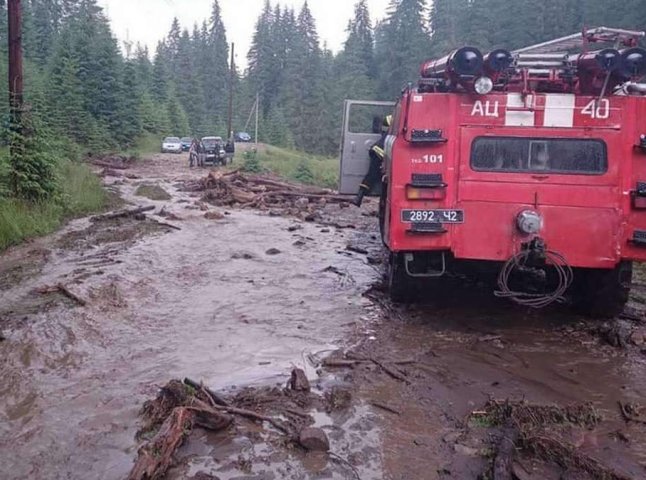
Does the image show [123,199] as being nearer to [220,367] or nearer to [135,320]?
[135,320]

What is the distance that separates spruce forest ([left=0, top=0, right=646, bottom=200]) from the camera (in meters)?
42.5

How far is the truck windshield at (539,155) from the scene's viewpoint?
6652 millimetres

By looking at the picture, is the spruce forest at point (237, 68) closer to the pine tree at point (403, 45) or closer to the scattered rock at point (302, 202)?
the pine tree at point (403, 45)

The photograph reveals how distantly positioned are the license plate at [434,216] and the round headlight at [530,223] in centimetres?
61

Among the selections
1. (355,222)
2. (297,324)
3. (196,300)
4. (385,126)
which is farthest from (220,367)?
(355,222)

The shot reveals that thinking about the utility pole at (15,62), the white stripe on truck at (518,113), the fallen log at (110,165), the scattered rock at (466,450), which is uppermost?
the utility pole at (15,62)

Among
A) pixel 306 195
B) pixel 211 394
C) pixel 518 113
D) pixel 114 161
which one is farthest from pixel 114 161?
pixel 211 394

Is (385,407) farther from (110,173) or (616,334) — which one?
(110,173)

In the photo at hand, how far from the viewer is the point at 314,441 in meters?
4.14

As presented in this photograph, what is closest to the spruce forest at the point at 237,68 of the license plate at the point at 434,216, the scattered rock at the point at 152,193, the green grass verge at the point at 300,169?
the scattered rock at the point at 152,193

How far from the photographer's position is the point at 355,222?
673 inches

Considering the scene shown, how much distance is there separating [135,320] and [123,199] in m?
13.3

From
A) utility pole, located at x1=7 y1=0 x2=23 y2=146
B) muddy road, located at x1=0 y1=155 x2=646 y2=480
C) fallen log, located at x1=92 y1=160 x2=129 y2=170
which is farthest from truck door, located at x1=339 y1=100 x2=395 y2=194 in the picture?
fallen log, located at x1=92 y1=160 x2=129 y2=170

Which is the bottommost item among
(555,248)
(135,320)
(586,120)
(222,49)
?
(135,320)
